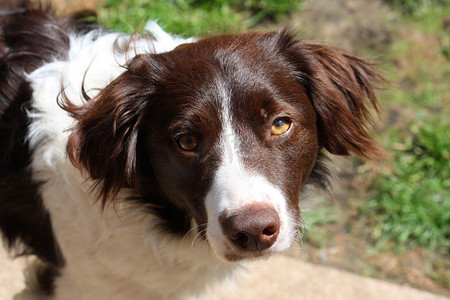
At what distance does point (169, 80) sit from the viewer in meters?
2.43

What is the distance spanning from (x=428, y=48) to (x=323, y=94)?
3258 millimetres

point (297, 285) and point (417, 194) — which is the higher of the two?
point (417, 194)

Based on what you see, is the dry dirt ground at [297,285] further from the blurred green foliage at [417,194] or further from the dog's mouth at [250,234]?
the dog's mouth at [250,234]

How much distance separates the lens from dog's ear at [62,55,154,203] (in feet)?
8.06

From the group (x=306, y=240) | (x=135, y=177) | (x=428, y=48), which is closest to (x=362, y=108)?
(x=135, y=177)

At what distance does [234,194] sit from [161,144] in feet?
1.56

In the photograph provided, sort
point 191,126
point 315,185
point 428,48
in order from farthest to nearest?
point 428,48
point 315,185
point 191,126

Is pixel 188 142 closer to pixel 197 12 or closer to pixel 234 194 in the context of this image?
pixel 234 194

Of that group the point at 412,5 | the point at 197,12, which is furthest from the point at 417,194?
the point at 197,12

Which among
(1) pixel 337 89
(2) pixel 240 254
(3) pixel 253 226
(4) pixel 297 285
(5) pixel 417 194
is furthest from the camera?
(5) pixel 417 194

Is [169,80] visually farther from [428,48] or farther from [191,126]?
[428,48]

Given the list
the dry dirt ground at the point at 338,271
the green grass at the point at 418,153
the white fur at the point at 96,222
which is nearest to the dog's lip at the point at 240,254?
A: the white fur at the point at 96,222

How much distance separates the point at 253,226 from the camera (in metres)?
2.05

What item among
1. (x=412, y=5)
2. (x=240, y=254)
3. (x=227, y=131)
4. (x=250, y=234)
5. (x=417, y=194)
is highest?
(x=227, y=131)
